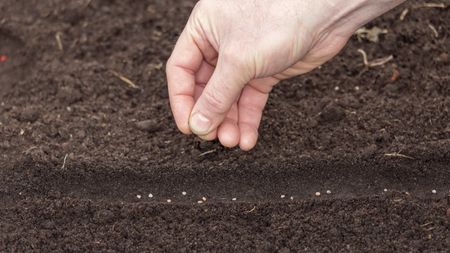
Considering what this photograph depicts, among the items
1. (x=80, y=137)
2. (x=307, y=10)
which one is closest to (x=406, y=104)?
(x=307, y=10)

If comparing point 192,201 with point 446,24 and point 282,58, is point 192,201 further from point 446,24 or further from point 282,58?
point 446,24

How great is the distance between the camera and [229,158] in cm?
243

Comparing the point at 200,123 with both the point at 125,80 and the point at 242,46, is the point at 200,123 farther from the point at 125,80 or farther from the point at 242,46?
the point at 125,80

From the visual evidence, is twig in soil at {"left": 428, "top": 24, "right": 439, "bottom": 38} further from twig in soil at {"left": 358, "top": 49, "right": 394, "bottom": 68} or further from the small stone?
the small stone

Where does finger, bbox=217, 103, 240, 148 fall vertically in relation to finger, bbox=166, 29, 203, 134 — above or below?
below

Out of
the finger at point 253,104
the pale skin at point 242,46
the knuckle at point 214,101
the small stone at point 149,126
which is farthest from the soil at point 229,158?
the knuckle at point 214,101

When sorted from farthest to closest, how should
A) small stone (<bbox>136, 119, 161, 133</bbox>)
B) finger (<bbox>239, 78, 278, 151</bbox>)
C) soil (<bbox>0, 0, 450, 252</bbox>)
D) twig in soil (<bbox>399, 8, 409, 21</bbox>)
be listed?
twig in soil (<bbox>399, 8, 409, 21</bbox>) < small stone (<bbox>136, 119, 161, 133</bbox>) < finger (<bbox>239, 78, 278, 151</bbox>) < soil (<bbox>0, 0, 450, 252</bbox>)

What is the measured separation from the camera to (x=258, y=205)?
2.28 metres

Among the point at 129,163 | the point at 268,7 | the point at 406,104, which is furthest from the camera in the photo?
the point at 406,104

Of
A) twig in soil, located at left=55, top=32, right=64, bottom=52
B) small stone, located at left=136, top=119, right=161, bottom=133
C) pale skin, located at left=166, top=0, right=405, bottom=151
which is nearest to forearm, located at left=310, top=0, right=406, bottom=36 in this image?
pale skin, located at left=166, top=0, right=405, bottom=151

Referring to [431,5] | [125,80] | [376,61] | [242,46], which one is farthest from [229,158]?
[431,5]

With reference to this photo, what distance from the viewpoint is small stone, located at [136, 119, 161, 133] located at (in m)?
2.56

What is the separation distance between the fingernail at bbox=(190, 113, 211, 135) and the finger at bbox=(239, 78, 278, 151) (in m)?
0.21

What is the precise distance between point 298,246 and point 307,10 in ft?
2.48
